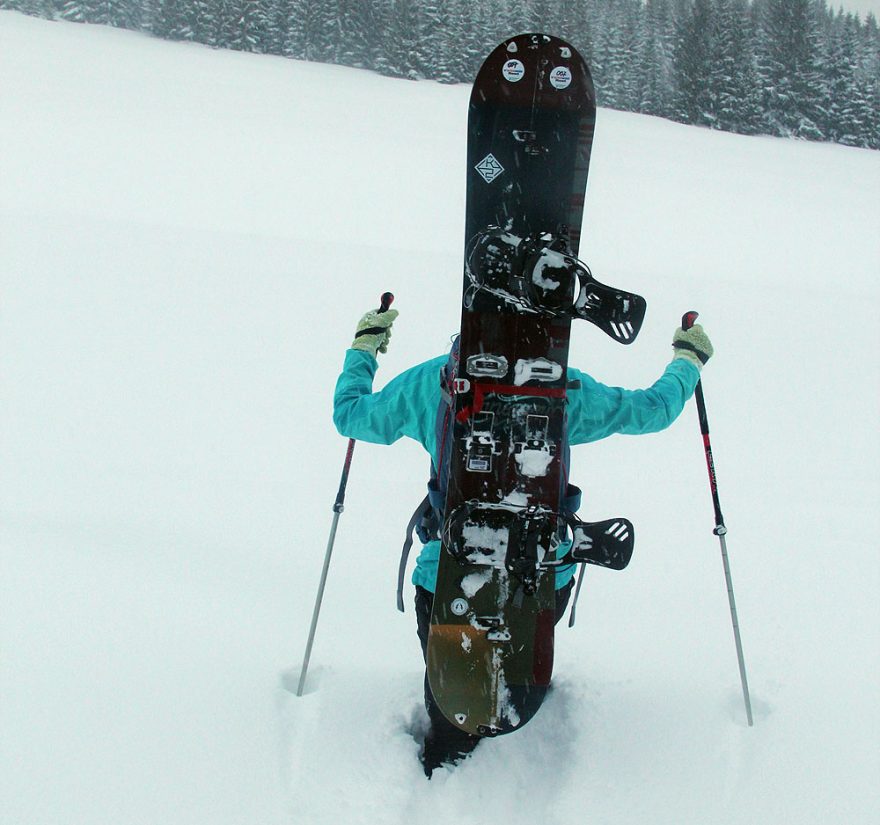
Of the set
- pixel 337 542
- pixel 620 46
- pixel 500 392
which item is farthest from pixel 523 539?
pixel 620 46

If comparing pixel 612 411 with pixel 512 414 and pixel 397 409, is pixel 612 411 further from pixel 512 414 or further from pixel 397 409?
pixel 397 409

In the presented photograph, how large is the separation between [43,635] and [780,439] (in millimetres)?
4302

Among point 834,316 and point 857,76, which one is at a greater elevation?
point 857,76

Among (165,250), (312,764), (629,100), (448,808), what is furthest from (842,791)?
(629,100)

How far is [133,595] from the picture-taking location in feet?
9.15

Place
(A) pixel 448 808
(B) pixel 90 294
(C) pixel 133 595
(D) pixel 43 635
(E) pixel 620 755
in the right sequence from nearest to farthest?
1. (A) pixel 448 808
2. (E) pixel 620 755
3. (D) pixel 43 635
4. (C) pixel 133 595
5. (B) pixel 90 294

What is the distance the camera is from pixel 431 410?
7.11 feet

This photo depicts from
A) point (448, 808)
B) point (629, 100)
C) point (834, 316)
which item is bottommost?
point (448, 808)

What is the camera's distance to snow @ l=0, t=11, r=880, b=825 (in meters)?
2.16

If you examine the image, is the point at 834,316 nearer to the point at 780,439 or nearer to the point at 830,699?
the point at 780,439

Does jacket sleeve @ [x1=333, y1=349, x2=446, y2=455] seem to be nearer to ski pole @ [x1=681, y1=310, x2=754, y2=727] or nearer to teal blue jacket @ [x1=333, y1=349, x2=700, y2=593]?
teal blue jacket @ [x1=333, y1=349, x2=700, y2=593]

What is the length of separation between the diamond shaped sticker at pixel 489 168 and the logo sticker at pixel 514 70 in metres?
0.23

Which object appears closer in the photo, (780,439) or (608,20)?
(780,439)

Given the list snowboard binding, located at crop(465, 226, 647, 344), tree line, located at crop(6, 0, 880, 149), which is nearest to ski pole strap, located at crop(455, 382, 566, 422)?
snowboard binding, located at crop(465, 226, 647, 344)
